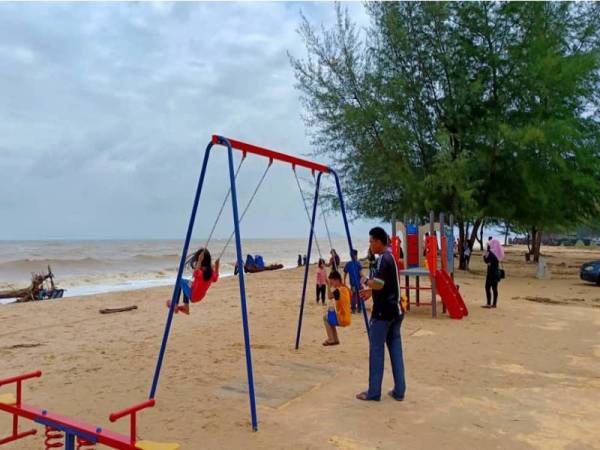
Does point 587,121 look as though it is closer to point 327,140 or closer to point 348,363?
point 327,140

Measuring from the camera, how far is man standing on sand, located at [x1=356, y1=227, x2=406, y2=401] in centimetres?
520

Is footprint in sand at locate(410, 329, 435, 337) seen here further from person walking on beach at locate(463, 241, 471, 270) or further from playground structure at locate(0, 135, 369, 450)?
person walking on beach at locate(463, 241, 471, 270)

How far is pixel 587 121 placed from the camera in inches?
864

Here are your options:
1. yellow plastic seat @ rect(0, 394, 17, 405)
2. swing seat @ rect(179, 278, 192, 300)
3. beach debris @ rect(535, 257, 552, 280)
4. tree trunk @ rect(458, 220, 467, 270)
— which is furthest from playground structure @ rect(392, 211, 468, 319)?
tree trunk @ rect(458, 220, 467, 270)

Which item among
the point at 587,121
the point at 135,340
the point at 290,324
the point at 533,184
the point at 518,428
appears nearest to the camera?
the point at 518,428

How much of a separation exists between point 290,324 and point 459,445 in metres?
6.24

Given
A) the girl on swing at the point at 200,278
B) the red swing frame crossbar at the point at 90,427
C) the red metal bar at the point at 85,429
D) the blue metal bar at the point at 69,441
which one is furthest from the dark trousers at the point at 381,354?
the blue metal bar at the point at 69,441

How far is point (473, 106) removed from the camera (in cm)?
2084

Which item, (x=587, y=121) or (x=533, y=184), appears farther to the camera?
(x=587, y=121)

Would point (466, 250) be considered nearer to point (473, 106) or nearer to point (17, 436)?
point (473, 106)

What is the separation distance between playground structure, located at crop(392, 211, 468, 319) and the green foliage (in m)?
7.69

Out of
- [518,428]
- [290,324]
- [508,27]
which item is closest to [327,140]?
[508,27]

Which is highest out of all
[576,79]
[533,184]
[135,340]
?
[576,79]

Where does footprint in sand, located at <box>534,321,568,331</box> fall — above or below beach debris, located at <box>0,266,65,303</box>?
above
